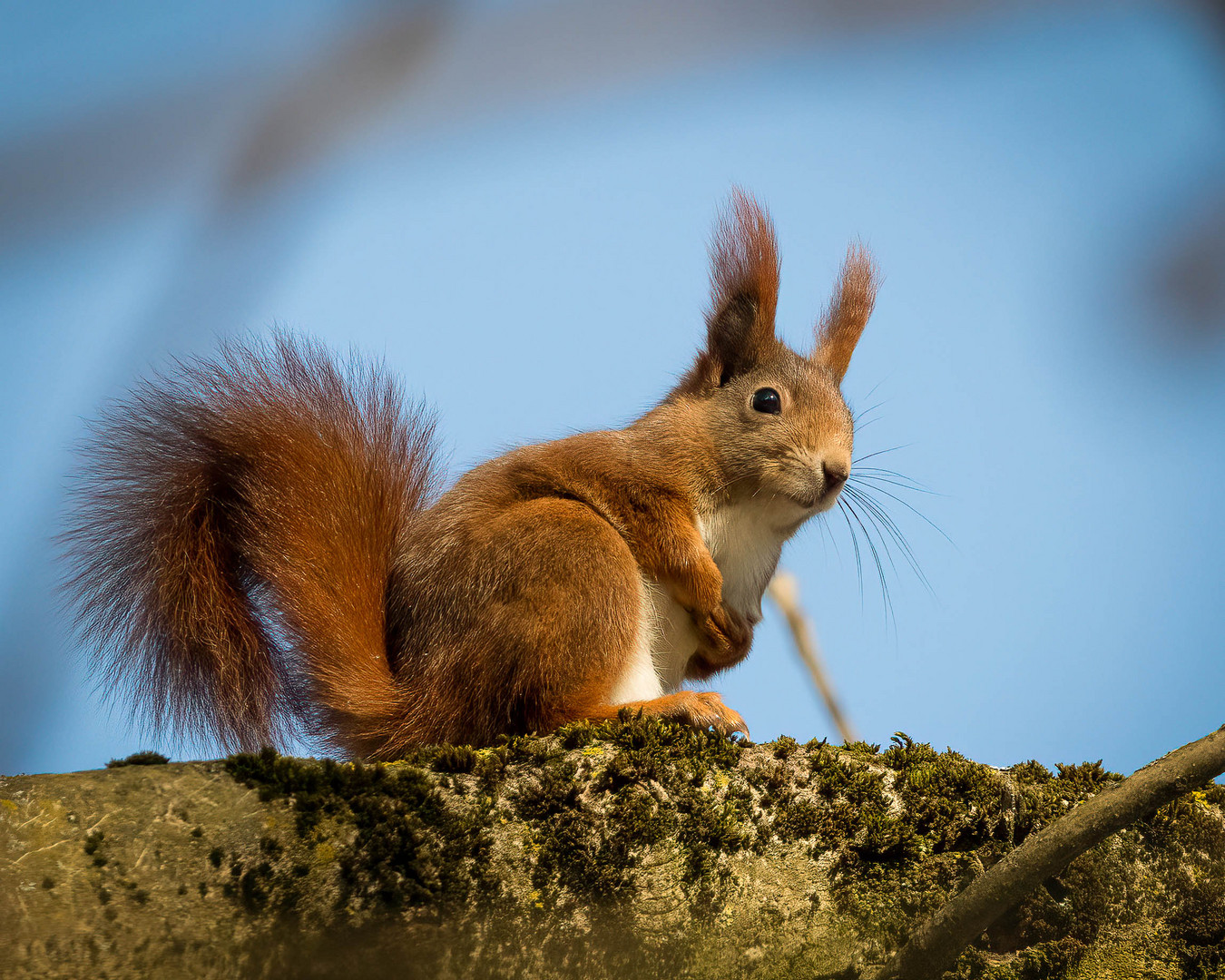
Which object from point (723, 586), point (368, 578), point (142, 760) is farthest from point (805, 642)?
point (142, 760)

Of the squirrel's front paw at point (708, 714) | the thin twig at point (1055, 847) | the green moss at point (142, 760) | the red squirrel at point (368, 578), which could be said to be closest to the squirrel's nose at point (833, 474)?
the red squirrel at point (368, 578)

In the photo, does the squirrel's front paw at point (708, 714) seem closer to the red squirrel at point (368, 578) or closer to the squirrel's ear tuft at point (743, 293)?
the red squirrel at point (368, 578)

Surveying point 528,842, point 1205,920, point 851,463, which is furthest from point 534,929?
point 851,463

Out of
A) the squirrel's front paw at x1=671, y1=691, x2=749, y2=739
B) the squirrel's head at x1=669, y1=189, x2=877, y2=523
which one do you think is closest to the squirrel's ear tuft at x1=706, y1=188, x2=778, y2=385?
the squirrel's head at x1=669, y1=189, x2=877, y2=523

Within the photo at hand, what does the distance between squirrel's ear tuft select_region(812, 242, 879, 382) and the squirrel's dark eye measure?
38cm

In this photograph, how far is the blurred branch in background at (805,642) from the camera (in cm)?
326

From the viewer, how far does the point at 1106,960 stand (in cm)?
165

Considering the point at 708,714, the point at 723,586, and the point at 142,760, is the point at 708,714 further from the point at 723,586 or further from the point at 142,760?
the point at 142,760

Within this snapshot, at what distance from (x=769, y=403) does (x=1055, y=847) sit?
1.64 m

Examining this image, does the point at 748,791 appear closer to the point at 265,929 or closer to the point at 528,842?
the point at 528,842

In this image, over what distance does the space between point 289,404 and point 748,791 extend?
130 cm

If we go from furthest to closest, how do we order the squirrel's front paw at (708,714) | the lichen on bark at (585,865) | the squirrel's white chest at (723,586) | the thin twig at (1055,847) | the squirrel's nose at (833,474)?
the squirrel's nose at (833,474) < the squirrel's white chest at (723,586) < the squirrel's front paw at (708,714) < the thin twig at (1055,847) < the lichen on bark at (585,865)

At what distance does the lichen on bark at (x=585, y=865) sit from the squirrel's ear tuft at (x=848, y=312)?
1.55m

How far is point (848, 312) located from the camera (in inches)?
129
